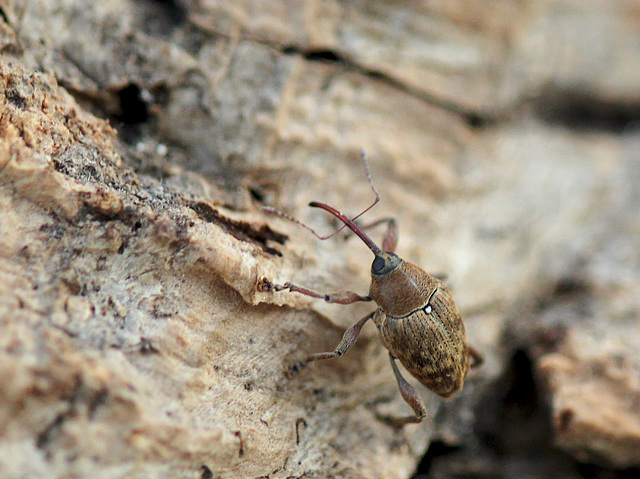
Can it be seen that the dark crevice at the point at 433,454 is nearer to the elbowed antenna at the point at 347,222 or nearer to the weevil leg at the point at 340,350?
the weevil leg at the point at 340,350

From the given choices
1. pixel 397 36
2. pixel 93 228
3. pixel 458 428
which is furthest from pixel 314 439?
pixel 397 36

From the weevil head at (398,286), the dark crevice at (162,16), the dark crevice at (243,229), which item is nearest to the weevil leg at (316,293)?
the weevil head at (398,286)

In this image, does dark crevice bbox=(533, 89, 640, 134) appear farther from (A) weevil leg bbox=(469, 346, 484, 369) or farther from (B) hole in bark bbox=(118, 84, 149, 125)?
(B) hole in bark bbox=(118, 84, 149, 125)

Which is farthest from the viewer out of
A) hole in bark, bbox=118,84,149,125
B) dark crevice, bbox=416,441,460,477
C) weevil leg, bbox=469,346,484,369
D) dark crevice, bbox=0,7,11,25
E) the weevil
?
dark crevice, bbox=416,441,460,477

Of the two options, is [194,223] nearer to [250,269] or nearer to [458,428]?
[250,269]

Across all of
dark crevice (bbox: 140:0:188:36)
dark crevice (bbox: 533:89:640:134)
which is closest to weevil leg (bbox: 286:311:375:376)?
dark crevice (bbox: 140:0:188:36)

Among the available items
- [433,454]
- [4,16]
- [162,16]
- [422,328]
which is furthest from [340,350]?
[4,16]
